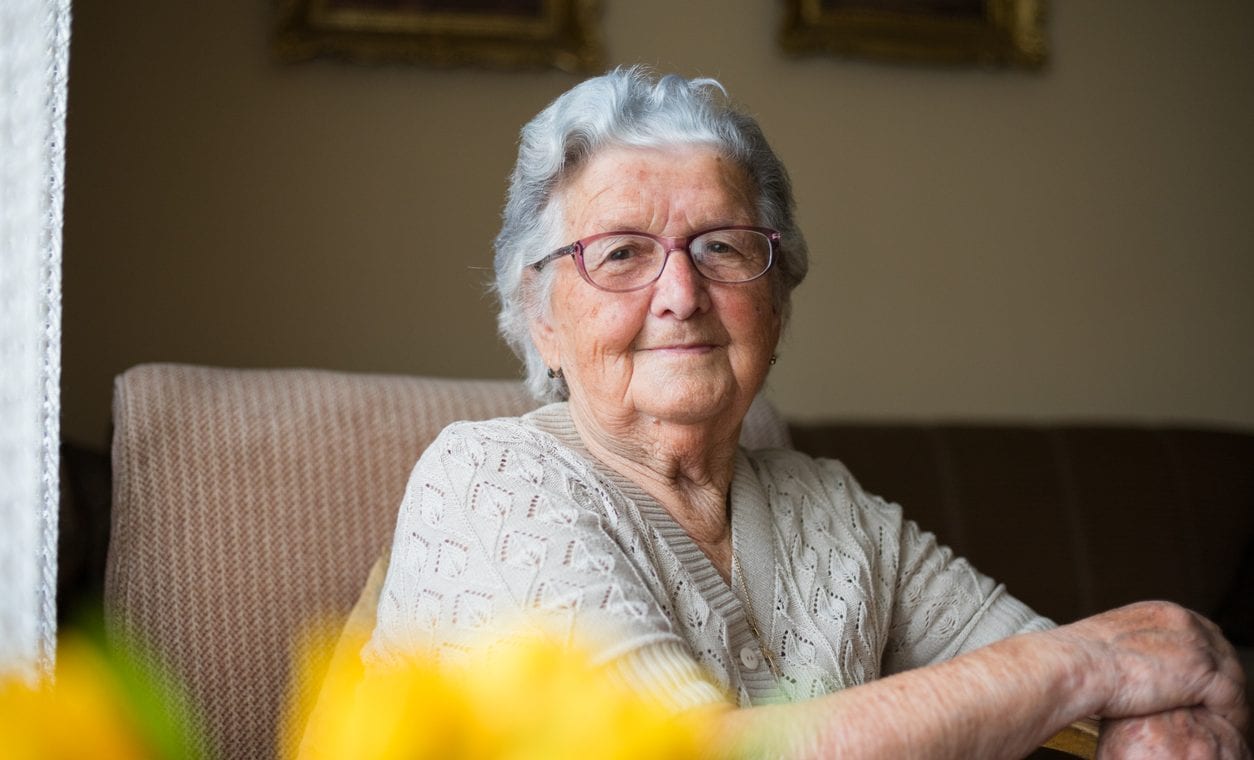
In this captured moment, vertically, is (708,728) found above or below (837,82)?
below

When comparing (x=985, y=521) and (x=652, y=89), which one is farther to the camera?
(x=985, y=521)

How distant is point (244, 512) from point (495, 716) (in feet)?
4.53

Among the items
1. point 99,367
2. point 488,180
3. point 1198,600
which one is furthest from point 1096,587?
point 99,367

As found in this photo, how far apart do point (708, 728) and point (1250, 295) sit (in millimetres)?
2527

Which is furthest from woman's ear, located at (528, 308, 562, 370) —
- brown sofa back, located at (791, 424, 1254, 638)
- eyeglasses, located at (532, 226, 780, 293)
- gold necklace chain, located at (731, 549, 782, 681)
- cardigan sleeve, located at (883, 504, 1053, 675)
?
brown sofa back, located at (791, 424, 1254, 638)

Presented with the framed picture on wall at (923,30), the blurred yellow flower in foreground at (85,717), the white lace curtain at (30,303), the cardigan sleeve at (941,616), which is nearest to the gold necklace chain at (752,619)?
the cardigan sleeve at (941,616)

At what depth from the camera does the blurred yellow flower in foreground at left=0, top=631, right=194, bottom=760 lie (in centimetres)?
34

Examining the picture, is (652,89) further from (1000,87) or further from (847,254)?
(1000,87)

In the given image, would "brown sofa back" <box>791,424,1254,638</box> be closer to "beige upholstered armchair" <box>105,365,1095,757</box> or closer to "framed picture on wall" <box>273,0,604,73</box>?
"beige upholstered armchair" <box>105,365,1095,757</box>

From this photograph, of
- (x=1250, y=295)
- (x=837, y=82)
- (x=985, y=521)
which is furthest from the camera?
(x=1250, y=295)

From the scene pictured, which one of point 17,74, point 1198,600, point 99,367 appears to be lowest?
point 1198,600

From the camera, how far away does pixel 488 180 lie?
249cm

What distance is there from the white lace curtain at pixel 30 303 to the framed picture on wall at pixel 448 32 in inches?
61.1

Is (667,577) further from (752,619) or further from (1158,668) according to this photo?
(1158,668)
